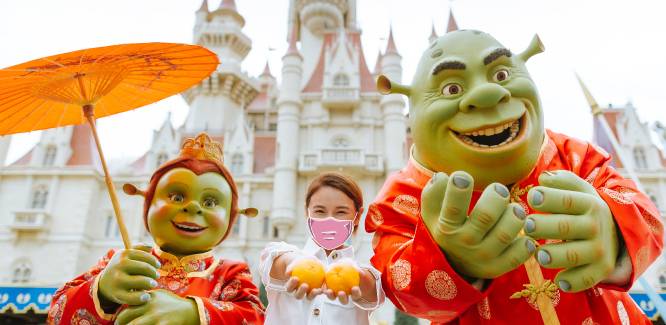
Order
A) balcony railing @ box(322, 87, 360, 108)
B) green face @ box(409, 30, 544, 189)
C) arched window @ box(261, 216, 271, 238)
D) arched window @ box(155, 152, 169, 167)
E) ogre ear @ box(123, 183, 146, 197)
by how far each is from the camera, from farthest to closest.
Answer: arched window @ box(155, 152, 169, 167) → balcony railing @ box(322, 87, 360, 108) → arched window @ box(261, 216, 271, 238) → ogre ear @ box(123, 183, 146, 197) → green face @ box(409, 30, 544, 189)

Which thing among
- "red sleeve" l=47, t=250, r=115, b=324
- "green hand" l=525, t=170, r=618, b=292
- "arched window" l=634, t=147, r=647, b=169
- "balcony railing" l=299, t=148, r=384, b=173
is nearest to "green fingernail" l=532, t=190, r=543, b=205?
"green hand" l=525, t=170, r=618, b=292

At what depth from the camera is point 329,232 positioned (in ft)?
7.89

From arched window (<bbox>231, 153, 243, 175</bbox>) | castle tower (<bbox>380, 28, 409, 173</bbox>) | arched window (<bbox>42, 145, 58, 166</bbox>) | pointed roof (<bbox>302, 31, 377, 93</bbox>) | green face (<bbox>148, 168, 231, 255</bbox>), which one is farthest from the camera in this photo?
pointed roof (<bbox>302, 31, 377, 93</bbox>)

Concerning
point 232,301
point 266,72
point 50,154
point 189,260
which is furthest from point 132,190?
point 266,72

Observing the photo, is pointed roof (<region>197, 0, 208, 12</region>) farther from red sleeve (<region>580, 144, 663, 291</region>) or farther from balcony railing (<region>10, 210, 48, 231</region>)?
red sleeve (<region>580, 144, 663, 291</region>)

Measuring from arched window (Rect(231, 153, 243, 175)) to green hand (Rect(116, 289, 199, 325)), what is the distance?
63.6ft

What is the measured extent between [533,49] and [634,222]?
0.83 metres

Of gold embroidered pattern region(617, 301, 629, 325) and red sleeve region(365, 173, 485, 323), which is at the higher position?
red sleeve region(365, 173, 485, 323)

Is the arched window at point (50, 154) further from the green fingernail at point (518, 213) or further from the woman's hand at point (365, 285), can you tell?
the green fingernail at point (518, 213)

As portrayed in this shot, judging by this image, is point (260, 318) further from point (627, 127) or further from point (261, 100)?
point (261, 100)

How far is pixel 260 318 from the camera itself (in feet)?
9.37

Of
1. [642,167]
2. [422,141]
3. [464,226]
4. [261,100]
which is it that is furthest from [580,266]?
[261,100]

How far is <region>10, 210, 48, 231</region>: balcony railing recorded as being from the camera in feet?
63.8

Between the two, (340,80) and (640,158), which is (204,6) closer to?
(340,80)
